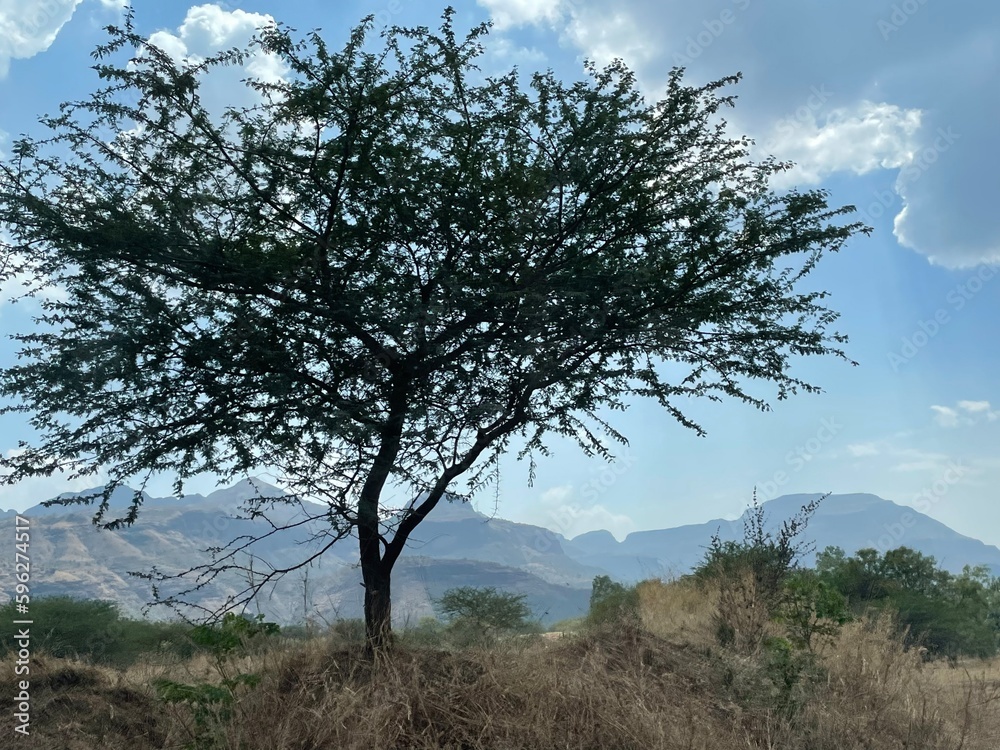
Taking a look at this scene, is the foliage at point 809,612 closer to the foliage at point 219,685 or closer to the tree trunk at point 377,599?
the tree trunk at point 377,599

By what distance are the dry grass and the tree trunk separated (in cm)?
47

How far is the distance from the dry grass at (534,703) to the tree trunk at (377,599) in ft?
1.54

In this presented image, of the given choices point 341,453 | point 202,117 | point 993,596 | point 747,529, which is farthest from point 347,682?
point 993,596

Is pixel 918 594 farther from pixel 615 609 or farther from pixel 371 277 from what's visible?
pixel 371 277

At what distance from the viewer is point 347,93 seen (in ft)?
32.3

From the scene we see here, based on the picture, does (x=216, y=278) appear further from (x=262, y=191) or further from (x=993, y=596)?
(x=993, y=596)

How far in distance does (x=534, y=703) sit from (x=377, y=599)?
2.87m

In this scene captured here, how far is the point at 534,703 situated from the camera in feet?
23.8

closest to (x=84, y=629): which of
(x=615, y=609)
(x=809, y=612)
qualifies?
(x=615, y=609)

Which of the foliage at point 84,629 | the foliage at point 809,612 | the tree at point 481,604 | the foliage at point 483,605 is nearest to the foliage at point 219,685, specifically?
the foliage at point 809,612

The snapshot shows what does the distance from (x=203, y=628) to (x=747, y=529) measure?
1052cm

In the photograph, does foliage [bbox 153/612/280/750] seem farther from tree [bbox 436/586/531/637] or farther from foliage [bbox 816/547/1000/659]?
foliage [bbox 816/547/1000/659]

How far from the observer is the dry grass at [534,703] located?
699 cm

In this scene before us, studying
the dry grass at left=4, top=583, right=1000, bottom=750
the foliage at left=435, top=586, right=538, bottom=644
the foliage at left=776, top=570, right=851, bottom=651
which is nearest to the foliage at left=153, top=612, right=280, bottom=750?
the dry grass at left=4, top=583, right=1000, bottom=750
